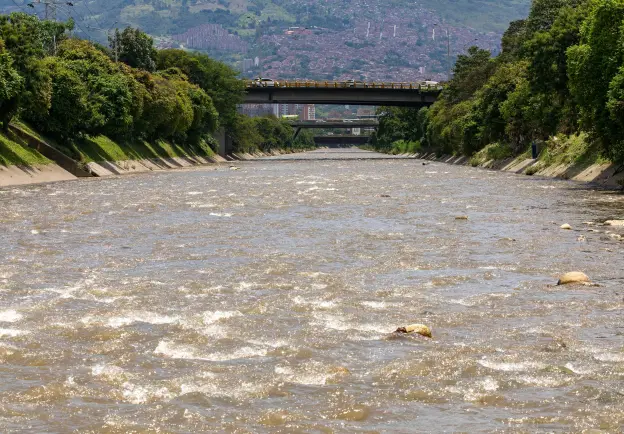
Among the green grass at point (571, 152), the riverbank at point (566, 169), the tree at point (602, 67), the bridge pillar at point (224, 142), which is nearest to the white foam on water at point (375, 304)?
the tree at point (602, 67)

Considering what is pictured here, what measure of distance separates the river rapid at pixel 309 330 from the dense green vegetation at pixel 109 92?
39.7 m

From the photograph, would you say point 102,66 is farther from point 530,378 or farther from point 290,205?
point 530,378

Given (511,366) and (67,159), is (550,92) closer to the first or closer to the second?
(67,159)

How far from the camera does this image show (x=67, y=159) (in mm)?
73688

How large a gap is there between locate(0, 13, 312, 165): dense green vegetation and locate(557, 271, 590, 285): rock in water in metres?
48.4

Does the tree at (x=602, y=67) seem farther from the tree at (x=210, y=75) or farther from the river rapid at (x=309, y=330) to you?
the tree at (x=210, y=75)

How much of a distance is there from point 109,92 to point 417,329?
75786mm

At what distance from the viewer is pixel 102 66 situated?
92.8 metres

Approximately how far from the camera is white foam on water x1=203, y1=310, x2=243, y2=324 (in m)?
14.2

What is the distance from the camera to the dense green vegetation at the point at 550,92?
1965 inches

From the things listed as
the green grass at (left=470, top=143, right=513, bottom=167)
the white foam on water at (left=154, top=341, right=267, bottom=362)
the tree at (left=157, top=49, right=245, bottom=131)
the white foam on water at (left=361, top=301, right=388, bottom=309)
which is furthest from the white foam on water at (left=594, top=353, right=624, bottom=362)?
the tree at (left=157, top=49, right=245, bottom=131)

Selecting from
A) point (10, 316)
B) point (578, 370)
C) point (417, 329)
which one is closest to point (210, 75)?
point (10, 316)

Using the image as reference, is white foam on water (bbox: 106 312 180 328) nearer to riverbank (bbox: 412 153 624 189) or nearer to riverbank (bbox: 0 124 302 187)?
riverbank (bbox: 412 153 624 189)

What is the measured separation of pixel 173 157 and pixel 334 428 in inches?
4253
